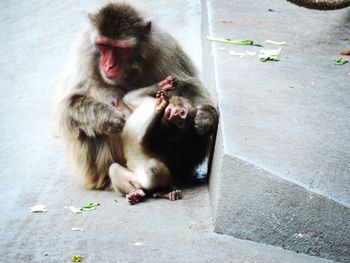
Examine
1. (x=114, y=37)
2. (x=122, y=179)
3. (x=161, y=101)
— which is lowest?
(x=122, y=179)

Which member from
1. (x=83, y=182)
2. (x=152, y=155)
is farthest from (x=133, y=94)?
(x=83, y=182)

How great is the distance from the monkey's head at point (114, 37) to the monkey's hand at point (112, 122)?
0.35 m

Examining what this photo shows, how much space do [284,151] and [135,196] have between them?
4.33 ft

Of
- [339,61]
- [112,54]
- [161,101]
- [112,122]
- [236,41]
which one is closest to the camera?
[161,101]

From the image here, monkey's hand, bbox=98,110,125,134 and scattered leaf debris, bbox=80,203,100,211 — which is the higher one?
monkey's hand, bbox=98,110,125,134

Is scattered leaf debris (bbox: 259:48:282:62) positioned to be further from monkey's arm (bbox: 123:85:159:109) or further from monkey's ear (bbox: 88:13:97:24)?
monkey's ear (bbox: 88:13:97:24)

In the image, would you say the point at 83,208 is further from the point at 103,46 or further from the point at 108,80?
the point at 103,46

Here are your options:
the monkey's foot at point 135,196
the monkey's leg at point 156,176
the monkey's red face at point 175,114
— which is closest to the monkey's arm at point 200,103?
the monkey's red face at point 175,114

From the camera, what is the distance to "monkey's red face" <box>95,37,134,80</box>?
5609 millimetres

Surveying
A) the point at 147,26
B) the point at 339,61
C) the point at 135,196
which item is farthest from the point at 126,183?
the point at 339,61

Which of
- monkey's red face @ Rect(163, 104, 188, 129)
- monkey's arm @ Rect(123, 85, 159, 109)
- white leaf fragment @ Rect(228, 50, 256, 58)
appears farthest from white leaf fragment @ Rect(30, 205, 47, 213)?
white leaf fragment @ Rect(228, 50, 256, 58)

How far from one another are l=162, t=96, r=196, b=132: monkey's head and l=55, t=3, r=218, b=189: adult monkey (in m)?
0.09

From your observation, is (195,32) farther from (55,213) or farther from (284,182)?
(284,182)

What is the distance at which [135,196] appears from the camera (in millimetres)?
5520
